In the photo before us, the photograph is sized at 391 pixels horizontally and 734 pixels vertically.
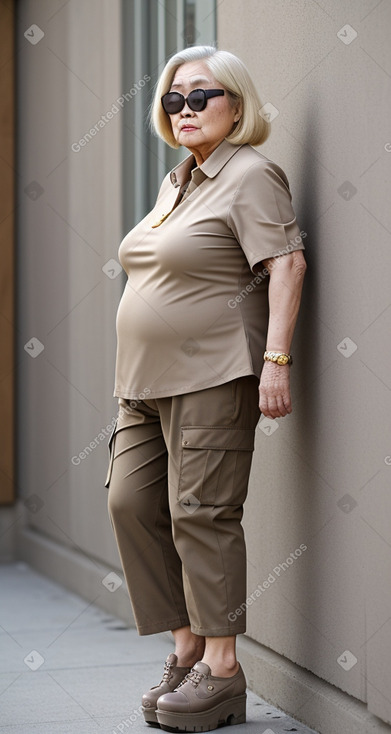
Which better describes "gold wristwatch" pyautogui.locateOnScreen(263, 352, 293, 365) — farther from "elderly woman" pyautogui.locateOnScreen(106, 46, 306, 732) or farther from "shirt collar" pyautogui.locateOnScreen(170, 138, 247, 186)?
"shirt collar" pyautogui.locateOnScreen(170, 138, 247, 186)

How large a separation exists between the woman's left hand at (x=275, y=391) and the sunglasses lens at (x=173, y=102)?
827 millimetres

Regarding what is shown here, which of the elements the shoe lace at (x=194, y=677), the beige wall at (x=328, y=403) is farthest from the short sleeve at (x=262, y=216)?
the shoe lace at (x=194, y=677)

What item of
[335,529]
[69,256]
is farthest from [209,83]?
[69,256]

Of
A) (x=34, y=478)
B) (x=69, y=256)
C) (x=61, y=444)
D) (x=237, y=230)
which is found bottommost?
(x=34, y=478)

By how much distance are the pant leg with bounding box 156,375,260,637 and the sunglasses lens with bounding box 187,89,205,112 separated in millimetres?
791

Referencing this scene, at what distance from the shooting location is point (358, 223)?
306 centimetres

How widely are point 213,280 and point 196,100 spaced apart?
1.72ft

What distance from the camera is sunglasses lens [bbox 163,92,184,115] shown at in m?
3.39

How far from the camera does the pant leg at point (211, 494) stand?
128 inches

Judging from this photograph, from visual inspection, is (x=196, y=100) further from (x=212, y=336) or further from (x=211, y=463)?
(x=211, y=463)

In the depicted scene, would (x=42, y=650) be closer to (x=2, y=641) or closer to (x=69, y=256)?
(x=2, y=641)

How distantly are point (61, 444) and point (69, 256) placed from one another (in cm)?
104

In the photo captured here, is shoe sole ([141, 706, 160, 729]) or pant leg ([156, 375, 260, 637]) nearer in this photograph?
pant leg ([156, 375, 260, 637])

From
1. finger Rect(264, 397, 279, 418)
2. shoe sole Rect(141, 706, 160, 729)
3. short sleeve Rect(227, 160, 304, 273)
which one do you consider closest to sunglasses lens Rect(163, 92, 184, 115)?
short sleeve Rect(227, 160, 304, 273)
